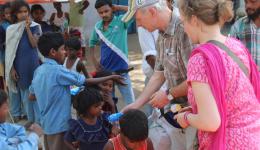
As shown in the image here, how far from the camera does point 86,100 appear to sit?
12.7 feet

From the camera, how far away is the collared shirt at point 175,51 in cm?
292

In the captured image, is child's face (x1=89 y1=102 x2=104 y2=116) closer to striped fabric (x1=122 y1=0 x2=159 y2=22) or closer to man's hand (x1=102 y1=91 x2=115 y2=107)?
man's hand (x1=102 y1=91 x2=115 y2=107)

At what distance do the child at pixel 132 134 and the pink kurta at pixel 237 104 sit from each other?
97 cm

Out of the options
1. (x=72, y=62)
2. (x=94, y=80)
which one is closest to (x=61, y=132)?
(x=94, y=80)

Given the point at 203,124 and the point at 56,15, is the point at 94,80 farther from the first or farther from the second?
the point at 56,15

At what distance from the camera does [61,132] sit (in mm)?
4113

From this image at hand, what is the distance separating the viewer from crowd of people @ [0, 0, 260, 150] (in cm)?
215

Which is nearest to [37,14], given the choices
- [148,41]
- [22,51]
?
[22,51]

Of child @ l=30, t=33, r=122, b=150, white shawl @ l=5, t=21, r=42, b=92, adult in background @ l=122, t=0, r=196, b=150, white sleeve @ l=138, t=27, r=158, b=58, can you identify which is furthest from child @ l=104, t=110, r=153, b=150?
white shawl @ l=5, t=21, r=42, b=92

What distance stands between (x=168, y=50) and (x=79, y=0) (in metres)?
5.43

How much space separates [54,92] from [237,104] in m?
2.17

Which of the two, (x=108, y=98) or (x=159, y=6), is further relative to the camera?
(x=108, y=98)

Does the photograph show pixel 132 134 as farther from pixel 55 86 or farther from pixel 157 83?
pixel 55 86

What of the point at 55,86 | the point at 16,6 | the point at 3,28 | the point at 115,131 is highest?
the point at 16,6
